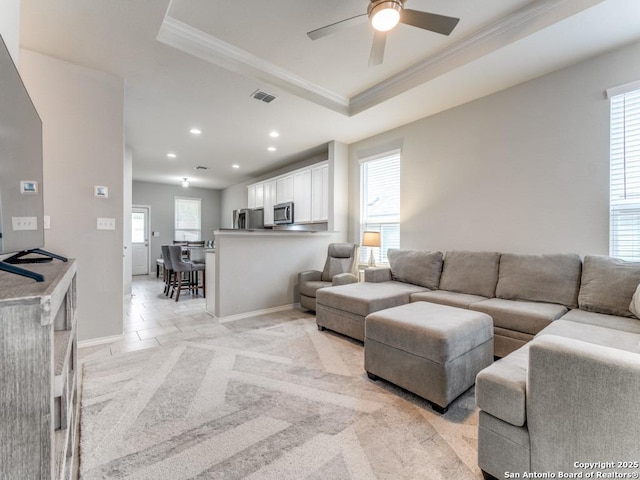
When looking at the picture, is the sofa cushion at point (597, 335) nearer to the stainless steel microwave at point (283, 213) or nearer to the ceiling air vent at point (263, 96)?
the ceiling air vent at point (263, 96)

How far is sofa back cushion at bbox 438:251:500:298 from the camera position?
2938mm

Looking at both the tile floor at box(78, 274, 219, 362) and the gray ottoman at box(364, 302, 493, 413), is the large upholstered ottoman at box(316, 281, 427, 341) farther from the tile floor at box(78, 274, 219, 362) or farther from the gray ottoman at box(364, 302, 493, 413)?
the tile floor at box(78, 274, 219, 362)

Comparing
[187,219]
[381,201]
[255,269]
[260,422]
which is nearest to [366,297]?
[260,422]

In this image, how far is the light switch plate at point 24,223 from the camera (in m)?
1.25

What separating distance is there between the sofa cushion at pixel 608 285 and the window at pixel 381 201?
2.25m

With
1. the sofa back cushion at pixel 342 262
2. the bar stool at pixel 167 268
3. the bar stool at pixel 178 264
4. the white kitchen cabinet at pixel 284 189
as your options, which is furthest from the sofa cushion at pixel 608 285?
the bar stool at pixel 167 268

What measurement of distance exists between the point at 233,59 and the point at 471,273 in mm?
3286

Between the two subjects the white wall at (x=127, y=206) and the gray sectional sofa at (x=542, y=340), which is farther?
the white wall at (x=127, y=206)

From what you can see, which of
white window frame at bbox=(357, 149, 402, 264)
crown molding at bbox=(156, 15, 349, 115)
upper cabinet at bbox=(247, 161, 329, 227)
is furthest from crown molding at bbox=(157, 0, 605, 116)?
upper cabinet at bbox=(247, 161, 329, 227)

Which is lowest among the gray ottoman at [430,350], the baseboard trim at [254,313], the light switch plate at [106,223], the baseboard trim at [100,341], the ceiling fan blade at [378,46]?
the baseboard trim at [254,313]

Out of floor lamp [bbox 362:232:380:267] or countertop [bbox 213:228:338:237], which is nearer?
countertop [bbox 213:228:338:237]

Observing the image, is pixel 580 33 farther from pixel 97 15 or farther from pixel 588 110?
pixel 97 15

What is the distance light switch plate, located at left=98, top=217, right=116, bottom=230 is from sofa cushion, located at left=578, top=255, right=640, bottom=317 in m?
4.31

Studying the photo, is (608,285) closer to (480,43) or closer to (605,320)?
(605,320)
